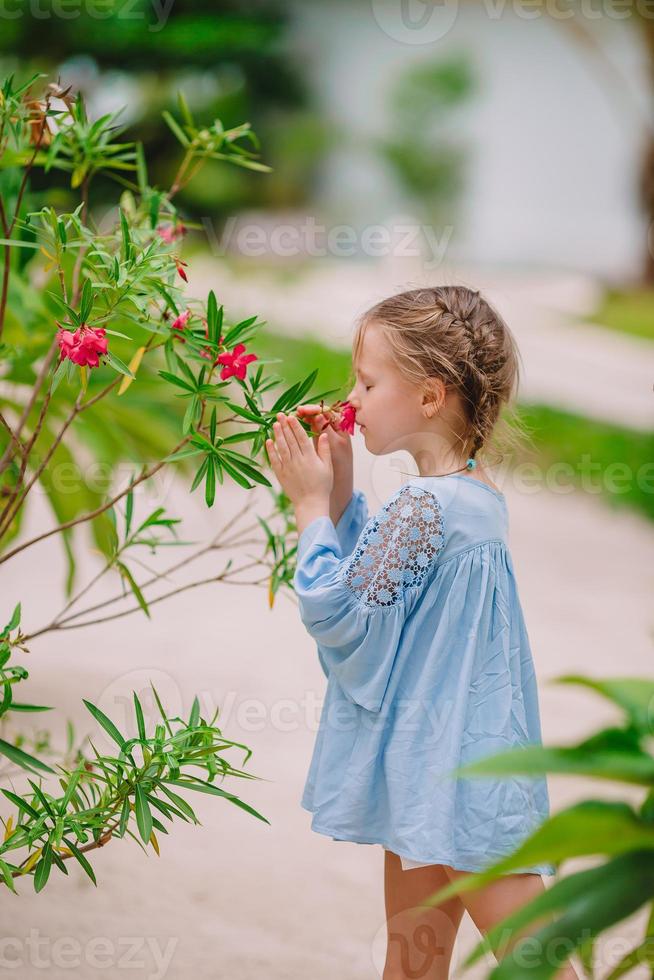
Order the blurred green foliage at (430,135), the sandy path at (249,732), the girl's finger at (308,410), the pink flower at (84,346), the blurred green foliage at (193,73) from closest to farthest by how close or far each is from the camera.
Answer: the pink flower at (84,346) → the girl's finger at (308,410) → the sandy path at (249,732) → the blurred green foliage at (193,73) → the blurred green foliage at (430,135)

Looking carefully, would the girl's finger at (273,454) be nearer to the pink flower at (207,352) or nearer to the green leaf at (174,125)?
the pink flower at (207,352)

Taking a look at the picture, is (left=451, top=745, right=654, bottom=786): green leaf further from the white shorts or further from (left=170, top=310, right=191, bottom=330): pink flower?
(left=170, top=310, right=191, bottom=330): pink flower

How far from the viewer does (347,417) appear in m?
1.13

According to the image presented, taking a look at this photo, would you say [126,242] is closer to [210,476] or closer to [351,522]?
[210,476]

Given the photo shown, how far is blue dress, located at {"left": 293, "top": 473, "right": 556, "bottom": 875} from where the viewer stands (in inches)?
41.1

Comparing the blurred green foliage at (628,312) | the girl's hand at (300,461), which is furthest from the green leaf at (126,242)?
the blurred green foliage at (628,312)

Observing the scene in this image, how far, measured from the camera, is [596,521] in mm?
4484

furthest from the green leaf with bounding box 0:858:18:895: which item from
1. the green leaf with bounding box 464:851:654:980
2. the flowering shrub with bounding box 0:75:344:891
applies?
the green leaf with bounding box 464:851:654:980

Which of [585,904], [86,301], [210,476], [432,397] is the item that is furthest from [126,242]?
[585,904]

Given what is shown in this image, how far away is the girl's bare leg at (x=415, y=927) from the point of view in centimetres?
116

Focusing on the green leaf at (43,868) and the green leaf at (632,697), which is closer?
the green leaf at (632,697)

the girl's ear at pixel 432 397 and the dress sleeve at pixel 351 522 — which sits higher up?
the girl's ear at pixel 432 397

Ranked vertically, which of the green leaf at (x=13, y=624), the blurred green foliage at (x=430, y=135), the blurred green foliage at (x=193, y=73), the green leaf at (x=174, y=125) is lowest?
the green leaf at (x=13, y=624)

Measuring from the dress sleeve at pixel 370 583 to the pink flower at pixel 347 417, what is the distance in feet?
0.30
